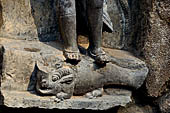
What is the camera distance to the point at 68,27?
3012mm

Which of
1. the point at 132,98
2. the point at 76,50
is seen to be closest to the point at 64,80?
the point at 76,50

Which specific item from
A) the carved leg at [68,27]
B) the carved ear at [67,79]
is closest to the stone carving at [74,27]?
the carved leg at [68,27]

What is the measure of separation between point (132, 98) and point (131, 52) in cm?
46

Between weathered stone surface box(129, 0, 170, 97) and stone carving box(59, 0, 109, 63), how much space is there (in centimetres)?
53

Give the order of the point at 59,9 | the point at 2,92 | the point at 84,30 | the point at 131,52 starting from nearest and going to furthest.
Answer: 1. the point at 2,92
2. the point at 59,9
3. the point at 84,30
4. the point at 131,52

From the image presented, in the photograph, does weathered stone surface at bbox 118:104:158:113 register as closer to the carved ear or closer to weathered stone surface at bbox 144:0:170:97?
weathered stone surface at bbox 144:0:170:97

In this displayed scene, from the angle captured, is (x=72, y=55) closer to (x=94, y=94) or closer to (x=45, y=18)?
(x=94, y=94)

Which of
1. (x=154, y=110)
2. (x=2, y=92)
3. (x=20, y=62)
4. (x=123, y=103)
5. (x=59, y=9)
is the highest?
(x=59, y=9)

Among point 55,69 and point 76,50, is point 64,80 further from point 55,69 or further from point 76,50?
point 76,50

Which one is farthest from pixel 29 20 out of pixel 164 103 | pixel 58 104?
pixel 164 103

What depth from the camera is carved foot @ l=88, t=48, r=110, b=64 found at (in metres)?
3.09

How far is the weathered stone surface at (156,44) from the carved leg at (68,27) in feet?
2.55

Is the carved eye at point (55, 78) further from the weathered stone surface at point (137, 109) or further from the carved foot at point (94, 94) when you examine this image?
the weathered stone surface at point (137, 109)

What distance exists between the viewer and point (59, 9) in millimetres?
3020
